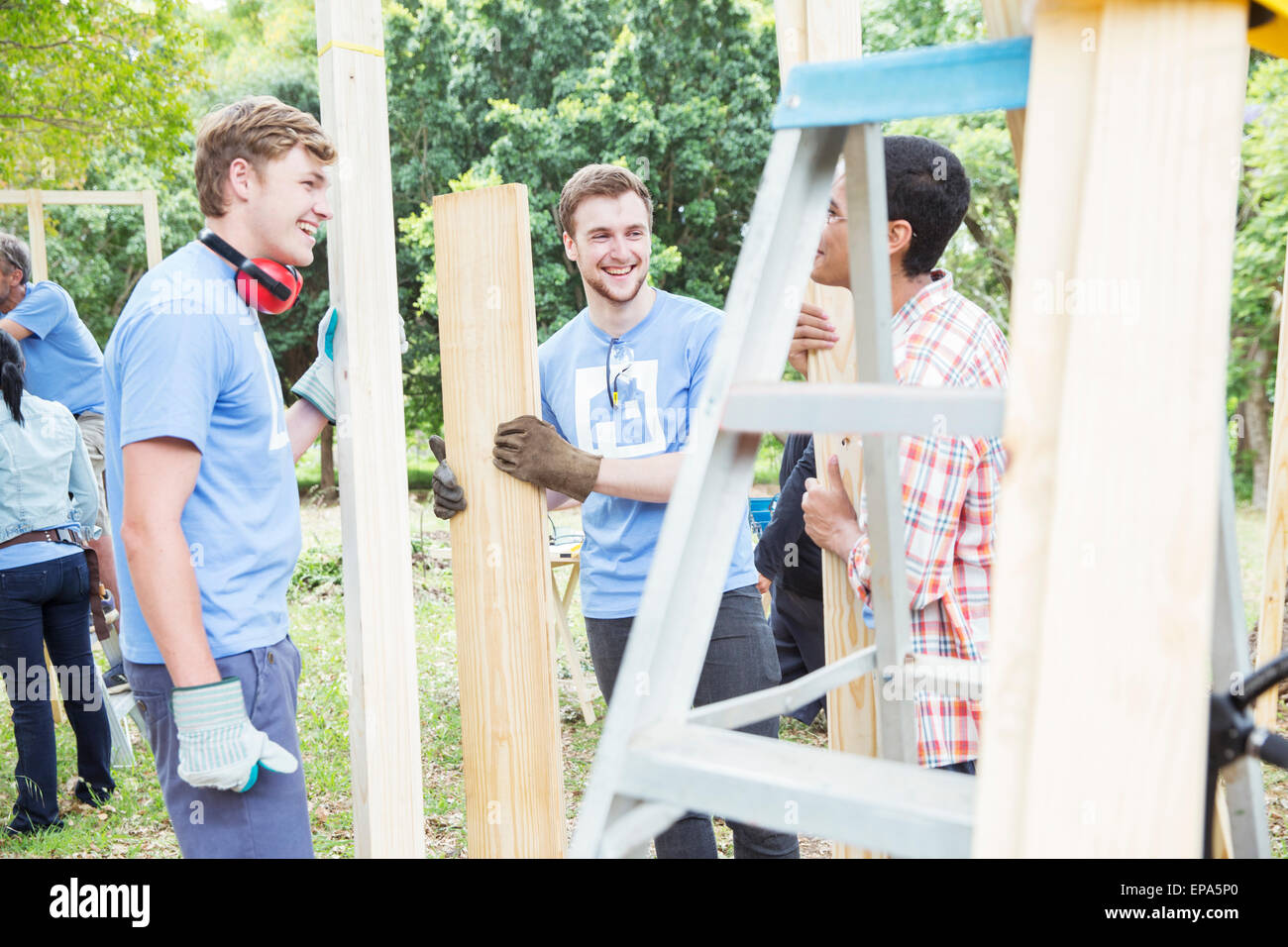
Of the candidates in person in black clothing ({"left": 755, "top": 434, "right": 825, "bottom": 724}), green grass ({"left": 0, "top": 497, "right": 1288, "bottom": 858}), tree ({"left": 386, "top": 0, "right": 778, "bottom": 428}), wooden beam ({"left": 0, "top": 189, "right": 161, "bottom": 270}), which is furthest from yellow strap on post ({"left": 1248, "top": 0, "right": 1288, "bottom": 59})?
tree ({"left": 386, "top": 0, "right": 778, "bottom": 428})

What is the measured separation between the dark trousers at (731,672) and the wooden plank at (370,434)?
72 cm

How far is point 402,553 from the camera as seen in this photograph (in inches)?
78.7

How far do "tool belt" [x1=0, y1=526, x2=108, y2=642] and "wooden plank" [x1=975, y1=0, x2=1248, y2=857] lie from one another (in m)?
3.97

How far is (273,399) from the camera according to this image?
1971mm

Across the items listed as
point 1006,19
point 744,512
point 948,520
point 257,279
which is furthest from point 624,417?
point 1006,19

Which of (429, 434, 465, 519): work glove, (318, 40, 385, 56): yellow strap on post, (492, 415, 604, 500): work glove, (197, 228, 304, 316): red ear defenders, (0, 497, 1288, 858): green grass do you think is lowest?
(0, 497, 1288, 858): green grass

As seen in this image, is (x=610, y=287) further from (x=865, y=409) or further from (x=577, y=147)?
(x=577, y=147)

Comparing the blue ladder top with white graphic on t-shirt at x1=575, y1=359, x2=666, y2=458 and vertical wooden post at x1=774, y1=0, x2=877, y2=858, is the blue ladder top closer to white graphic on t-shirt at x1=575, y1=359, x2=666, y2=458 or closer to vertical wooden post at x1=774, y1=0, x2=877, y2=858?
vertical wooden post at x1=774, y1=0, x2=877, y2=858

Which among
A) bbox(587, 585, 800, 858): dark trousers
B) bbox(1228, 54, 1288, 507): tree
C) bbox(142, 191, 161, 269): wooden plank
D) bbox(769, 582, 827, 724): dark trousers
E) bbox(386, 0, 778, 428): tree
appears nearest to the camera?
bbox(587, 585, 800, 858): dark trousers

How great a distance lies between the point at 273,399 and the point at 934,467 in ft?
3.90

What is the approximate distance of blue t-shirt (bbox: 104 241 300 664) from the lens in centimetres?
176
